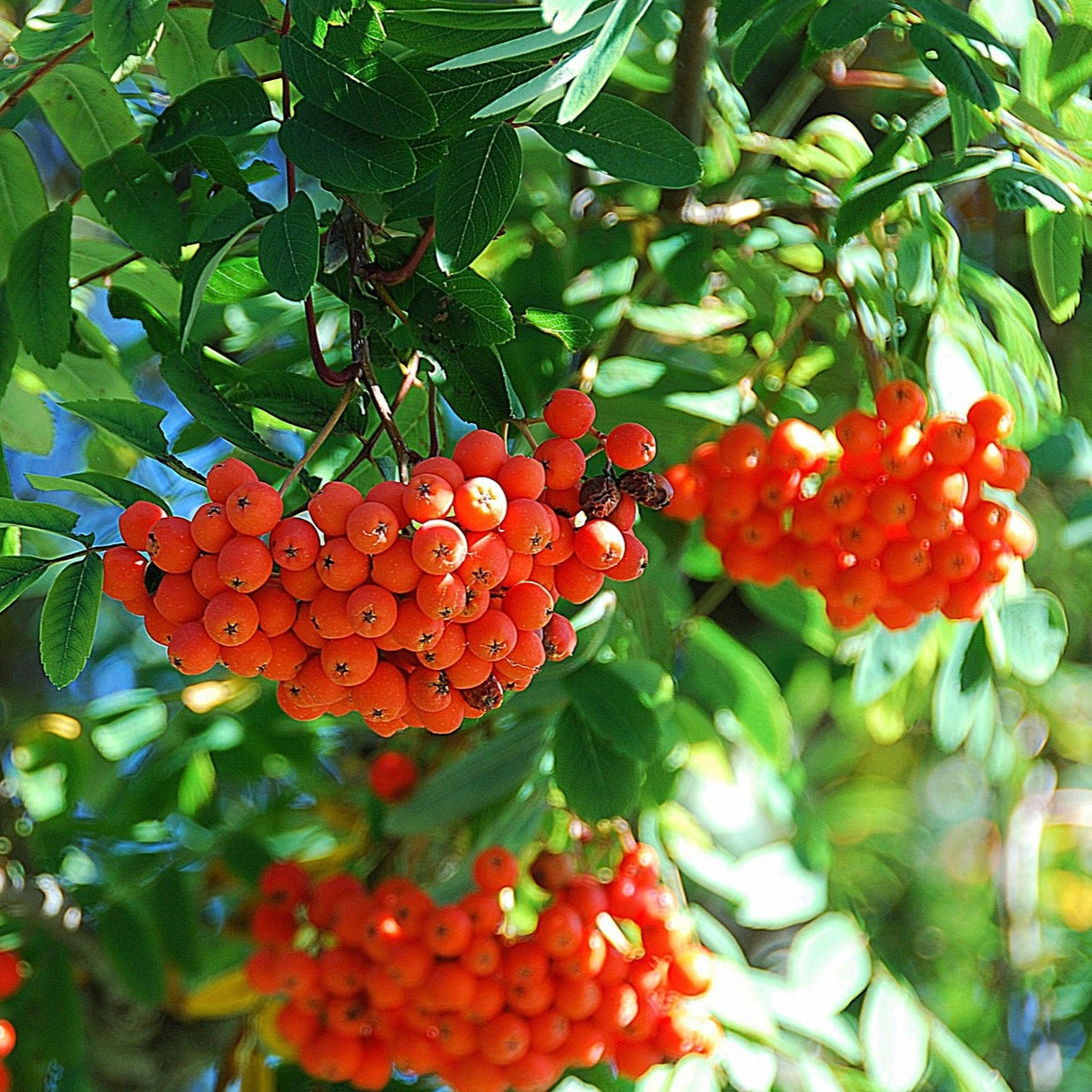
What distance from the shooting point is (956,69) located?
929 mm

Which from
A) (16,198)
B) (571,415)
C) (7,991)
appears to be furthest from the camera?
(7,991)

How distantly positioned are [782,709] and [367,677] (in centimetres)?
90

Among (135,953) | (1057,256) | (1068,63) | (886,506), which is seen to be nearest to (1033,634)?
(886,506)

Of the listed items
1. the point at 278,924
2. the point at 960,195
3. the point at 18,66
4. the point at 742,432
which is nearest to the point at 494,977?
the point at 278,924

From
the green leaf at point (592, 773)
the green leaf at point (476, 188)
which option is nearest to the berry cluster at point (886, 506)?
the green leaf at point (592, 773)

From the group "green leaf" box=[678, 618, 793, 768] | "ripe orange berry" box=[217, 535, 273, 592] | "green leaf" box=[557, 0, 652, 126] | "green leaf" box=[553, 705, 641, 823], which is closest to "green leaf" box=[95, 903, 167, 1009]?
"green leaf" box=[553, 705, 641, 823]

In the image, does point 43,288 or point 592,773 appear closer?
point 43,288

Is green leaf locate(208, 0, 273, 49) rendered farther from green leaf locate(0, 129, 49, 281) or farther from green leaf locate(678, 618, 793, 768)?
green leaf locate(678, 618, 793, 768)

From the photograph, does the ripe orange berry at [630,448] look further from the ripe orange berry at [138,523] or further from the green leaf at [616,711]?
the green leaf at [616,711]

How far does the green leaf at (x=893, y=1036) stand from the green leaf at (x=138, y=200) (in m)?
1.23

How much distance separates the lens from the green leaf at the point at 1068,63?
110cm

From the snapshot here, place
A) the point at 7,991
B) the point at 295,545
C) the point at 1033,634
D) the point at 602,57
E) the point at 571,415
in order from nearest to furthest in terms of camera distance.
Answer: the point at 602,57, the point at 295,545, the point at 571,415, the point at 1033,634, the point at 7,991

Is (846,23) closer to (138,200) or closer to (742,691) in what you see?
(138,200)

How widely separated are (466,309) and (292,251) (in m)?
0.13
